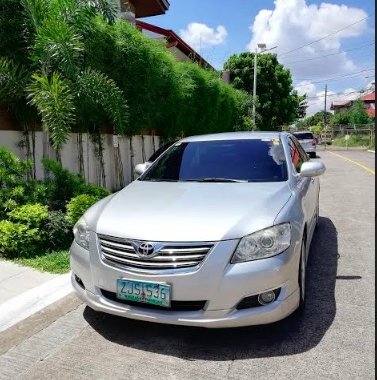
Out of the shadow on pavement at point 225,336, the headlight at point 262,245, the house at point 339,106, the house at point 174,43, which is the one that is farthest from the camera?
the house at point 339,106

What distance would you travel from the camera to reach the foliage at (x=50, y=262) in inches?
188

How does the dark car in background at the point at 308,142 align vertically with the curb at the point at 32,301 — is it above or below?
above

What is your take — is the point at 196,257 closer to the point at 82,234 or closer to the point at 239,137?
the point at 82,234

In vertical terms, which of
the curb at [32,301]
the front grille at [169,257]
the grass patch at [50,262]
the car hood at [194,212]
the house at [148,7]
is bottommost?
the curb at [32,301]

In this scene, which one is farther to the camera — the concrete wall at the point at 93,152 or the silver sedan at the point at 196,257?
the concrete wall at the point at 93,152

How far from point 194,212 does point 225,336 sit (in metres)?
0.95

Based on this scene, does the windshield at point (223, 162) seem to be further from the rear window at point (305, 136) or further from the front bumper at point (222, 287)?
the rear window at point (305, 136)

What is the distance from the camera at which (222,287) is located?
9.45ft

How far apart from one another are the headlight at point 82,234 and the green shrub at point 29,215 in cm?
187

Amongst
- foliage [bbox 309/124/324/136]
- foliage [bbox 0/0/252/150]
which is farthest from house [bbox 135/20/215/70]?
foliage [bbox 309/124/324/136]

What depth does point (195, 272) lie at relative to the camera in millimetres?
2873

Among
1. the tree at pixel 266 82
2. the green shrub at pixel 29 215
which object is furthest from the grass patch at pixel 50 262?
the tree at pixel 266 82

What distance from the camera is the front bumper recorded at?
113 inches

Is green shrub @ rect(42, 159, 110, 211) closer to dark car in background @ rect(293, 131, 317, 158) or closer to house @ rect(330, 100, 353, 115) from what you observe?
dark car in background @ rect(293, 131, 317, 158)
